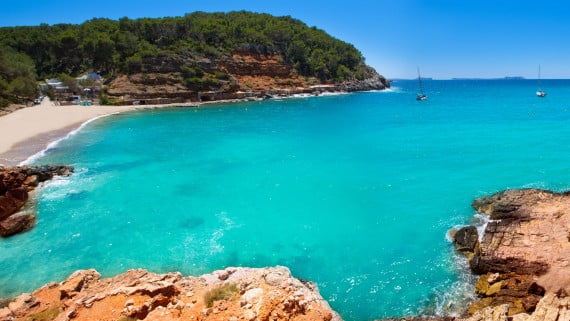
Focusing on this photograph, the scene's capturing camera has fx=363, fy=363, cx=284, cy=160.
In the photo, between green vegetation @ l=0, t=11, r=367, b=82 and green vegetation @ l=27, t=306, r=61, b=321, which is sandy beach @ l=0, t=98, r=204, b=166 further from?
green vegetation @ l=27, t=306, r=61, b=321

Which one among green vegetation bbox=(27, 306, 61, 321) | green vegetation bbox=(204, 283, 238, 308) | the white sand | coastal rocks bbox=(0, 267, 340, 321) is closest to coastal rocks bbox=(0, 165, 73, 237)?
the white sand

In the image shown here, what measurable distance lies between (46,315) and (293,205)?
16835 millimetres

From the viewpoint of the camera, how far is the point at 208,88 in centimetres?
9988

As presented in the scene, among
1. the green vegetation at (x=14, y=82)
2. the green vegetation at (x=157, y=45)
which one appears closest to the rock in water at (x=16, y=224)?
the green vegetation at (x=14, y=82)

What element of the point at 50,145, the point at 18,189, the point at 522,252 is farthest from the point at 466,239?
the point at 50,145

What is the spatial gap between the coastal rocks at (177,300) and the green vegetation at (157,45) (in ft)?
291

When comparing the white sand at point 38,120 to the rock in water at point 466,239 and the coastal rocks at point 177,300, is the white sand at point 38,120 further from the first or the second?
the rock in water at point 466,239

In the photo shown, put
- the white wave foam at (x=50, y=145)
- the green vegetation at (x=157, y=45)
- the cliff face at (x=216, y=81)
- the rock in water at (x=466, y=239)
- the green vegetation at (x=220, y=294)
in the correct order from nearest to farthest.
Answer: the green vegetation at (x=220, y=294) < the rock in water at (x=466, y=239) < the white wave foam at (x=50, y=145) < the cliff face at (x=216, y=81) < the green vegetation at (x=157, y=45)

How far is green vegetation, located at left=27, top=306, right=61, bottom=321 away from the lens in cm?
1175

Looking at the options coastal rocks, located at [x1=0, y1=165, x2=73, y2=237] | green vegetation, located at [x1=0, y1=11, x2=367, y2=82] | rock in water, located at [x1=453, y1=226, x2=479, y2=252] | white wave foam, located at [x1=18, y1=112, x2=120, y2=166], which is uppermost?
green vegetation, located at [x1=0, y1=11, x2=367, y2=82]

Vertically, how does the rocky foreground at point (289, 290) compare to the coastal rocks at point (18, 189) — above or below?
below

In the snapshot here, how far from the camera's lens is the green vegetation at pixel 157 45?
10074 cm

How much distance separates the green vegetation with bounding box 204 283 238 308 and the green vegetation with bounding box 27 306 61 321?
4.89m

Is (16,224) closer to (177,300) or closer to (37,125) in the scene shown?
(177,300)
